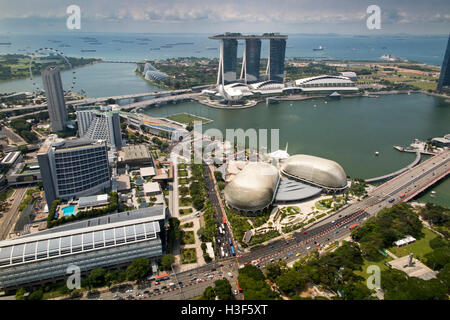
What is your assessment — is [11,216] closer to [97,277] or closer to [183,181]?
[97,277]

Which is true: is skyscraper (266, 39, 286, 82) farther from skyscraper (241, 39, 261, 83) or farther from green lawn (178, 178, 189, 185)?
green lawn (178, 178, 189, 185)

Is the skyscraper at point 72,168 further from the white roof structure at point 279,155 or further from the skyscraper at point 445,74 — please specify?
the skyscraper at point 445,74

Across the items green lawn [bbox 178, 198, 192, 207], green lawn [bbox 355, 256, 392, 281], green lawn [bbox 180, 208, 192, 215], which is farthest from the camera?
green lawn [bbox 178, 198, 192, 207]

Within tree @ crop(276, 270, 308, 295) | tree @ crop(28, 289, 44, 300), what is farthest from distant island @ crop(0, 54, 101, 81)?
tree @ crop(276, 270, 308, 295)

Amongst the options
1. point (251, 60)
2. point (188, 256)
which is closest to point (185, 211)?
point (188, 256)

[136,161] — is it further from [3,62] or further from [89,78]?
[3,62]
